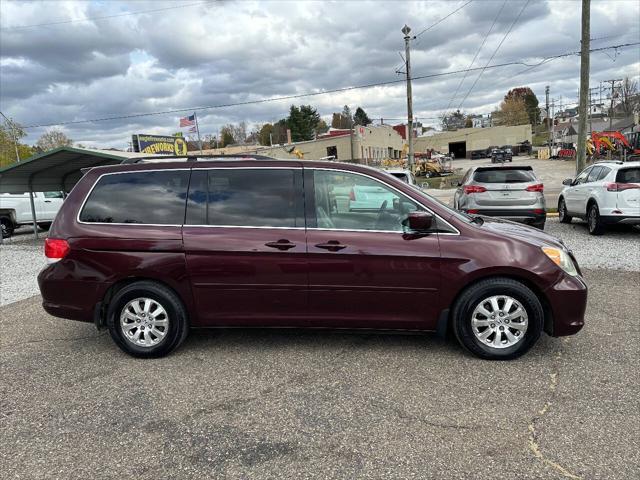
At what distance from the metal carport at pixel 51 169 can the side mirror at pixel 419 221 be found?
392 inches

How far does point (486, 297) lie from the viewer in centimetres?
408

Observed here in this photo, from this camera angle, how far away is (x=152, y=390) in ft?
12.5

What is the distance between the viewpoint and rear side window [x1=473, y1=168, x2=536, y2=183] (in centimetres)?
998

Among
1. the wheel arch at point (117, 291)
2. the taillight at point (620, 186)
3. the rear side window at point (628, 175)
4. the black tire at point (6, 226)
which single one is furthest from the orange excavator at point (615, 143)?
the wheel arch at point (117, 291)

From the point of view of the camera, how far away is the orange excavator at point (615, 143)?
39.7 m

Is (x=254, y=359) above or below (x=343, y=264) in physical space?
below

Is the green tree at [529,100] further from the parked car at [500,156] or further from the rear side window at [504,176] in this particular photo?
the rear side window at [504,176]

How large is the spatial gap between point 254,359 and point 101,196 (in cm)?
208

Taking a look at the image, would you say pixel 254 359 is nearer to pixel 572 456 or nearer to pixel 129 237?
pixel 129 237

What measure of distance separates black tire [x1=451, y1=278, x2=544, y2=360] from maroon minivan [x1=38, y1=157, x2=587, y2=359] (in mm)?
11

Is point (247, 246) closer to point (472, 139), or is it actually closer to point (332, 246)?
point (332, 246)

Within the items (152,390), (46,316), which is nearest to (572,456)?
(152,390)

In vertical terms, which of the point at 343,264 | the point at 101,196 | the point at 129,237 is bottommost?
the point at 343,264

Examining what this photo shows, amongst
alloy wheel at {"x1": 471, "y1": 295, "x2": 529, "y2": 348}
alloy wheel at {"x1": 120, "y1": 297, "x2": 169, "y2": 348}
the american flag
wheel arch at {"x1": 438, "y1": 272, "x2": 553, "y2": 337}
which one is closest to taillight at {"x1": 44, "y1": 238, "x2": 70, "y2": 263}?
alloy wheel at {"x1": 120, "y1": 297, "x2": 169, "y2": 348}
